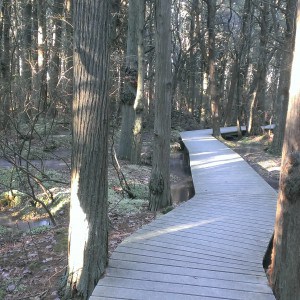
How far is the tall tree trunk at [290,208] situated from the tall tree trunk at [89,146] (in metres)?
1.88

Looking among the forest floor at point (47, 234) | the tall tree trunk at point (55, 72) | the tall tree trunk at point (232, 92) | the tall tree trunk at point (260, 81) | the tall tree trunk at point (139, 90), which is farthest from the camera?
the tall tree trunk at point (232, 92)

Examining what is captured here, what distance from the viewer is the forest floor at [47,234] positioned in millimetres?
4656

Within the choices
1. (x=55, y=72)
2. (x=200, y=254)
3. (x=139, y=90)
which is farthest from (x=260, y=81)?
(x=200, y=254)

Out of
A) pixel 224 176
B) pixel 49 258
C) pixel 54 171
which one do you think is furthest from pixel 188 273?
pixel 54 171

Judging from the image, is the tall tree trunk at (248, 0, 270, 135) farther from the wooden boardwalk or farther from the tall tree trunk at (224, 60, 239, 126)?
the wooden boardwalk

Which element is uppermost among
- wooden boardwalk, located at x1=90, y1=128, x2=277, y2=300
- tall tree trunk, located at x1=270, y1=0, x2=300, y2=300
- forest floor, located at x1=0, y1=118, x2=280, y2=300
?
tall tree trunk, located at x1=270, y1=0, x2=300, y2=300

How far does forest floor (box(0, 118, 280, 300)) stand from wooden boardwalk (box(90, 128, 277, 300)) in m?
0.68

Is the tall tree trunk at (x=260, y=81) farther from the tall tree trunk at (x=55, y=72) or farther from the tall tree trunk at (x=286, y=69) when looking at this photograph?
the tall tree trunk at (x=55, y=72)

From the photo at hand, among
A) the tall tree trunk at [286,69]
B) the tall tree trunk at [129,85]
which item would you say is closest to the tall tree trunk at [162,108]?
the tall tree trunk at [129,85]

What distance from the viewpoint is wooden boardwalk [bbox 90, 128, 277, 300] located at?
152 inches

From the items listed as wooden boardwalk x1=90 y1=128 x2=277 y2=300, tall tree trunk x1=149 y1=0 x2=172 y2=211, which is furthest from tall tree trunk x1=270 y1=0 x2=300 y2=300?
tall tree trunk x1=149 y1=0 x2=172 y2=211

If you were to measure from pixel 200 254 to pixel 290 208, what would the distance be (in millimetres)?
1652

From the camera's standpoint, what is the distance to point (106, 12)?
3.71m

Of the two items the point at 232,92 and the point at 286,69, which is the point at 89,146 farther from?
the point at 232,92
